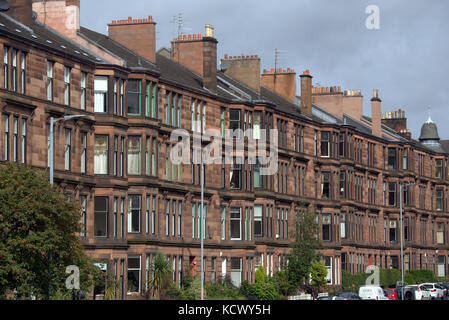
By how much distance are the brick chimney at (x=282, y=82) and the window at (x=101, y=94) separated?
117 feet

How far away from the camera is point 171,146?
65.6m

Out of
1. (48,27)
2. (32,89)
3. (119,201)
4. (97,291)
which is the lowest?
(97,291)

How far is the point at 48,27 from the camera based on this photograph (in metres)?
62.3

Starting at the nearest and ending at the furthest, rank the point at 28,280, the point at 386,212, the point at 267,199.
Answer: the point at 28,280
the point at 267,199
the point at 386,212

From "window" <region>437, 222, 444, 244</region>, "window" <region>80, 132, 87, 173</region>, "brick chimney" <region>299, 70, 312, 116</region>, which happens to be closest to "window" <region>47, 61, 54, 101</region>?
"window" <region>80, 132, 87, 173</region>

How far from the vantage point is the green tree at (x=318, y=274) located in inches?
3120

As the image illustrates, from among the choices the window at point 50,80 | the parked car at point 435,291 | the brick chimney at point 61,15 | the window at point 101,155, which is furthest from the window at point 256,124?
the window at point 50,80

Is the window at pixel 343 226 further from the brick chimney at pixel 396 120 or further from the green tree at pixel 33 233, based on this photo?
the green tree at pixel 33 233

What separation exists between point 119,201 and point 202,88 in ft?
51.2

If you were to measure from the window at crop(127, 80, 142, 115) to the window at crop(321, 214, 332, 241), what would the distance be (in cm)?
3140

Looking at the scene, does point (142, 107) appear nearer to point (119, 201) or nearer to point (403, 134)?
point (119, 201)

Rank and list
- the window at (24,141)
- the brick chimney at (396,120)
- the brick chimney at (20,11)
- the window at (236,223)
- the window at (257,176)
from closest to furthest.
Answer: the window at (24,141) → the brick chimney at (20,11) → the window at (236,223) → the window at (257,176) → the brick chimney at (396,120)

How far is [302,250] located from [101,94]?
23616mm

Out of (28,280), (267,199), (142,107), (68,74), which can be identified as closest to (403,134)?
(267,199)
